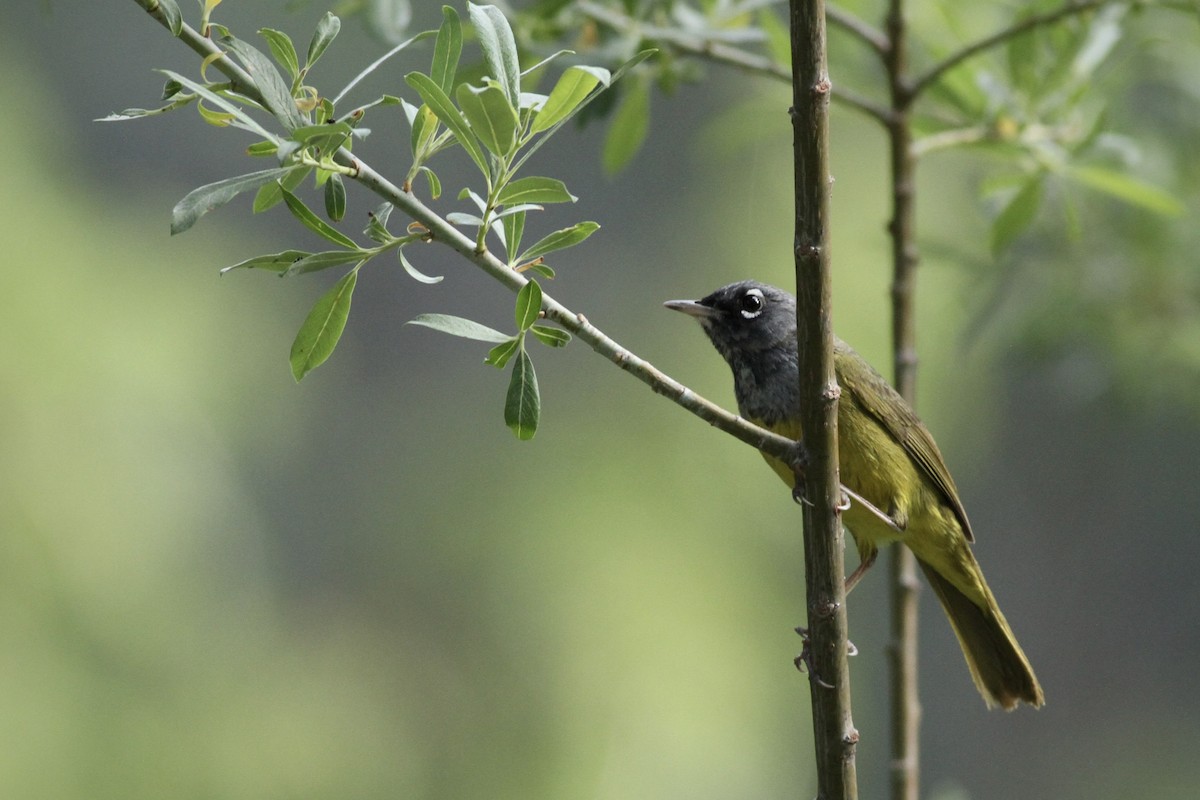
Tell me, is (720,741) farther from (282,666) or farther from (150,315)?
(150,315)

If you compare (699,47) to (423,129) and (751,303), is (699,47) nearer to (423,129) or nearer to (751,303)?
(751,303)

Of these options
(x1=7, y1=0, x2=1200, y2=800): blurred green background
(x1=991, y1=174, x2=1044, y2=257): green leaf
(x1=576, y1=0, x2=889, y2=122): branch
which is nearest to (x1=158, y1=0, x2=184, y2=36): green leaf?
(x1=576, y1=0, x2=889, y2=122): branch

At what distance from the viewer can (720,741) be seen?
6.38m

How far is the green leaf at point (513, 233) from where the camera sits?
46.6 inches

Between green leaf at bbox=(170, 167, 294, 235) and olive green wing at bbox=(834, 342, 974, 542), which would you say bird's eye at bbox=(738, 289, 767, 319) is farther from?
green leaf at bbox=(170, 167, 294, 235)

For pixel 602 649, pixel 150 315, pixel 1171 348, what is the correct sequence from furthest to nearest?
pixel 602 649 < pixel 150 315 < pixel 1171 348

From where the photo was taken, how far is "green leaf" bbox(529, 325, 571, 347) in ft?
3.83

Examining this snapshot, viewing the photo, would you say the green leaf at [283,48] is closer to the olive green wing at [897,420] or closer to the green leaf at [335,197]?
the green leaf at [335,197]

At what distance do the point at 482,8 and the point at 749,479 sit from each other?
20.3 ft

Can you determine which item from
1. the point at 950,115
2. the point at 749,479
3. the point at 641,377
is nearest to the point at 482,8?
the point at 641,377

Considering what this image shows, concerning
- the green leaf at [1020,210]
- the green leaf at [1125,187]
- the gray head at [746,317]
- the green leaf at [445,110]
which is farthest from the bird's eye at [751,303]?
the green leaf at [445,110]

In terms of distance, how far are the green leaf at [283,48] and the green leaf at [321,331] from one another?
7.5 inches

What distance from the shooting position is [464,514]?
7.89 metres

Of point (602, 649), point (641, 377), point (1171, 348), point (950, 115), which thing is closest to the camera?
point (641, 377)
